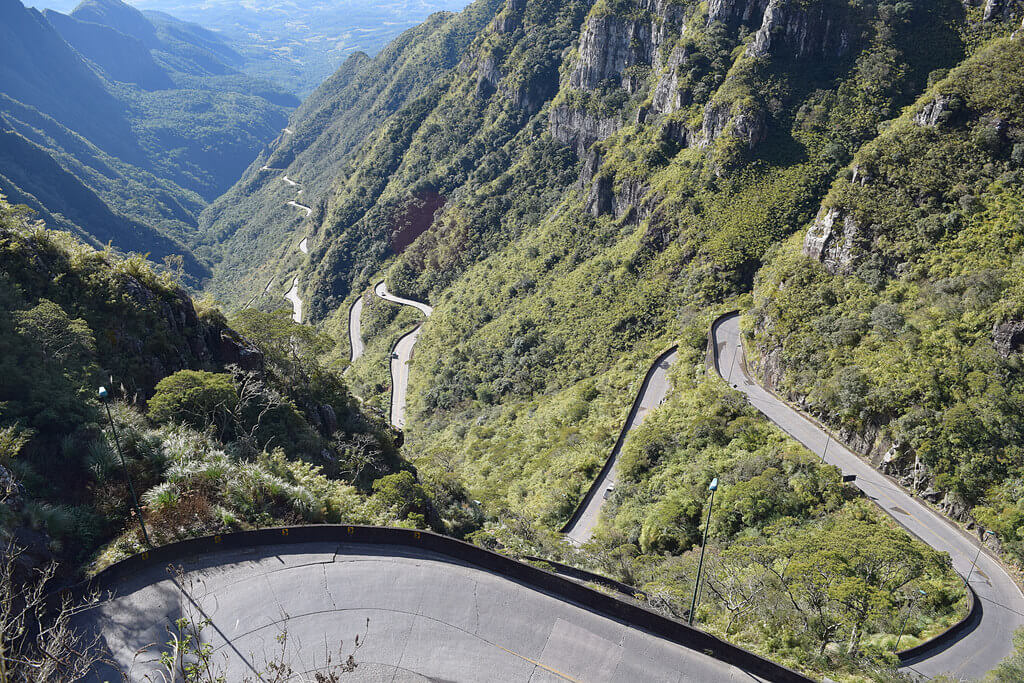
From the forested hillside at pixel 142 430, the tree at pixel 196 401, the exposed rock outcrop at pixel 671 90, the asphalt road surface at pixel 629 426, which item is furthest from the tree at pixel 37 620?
the exposed rock outcrop at pixel 671 90

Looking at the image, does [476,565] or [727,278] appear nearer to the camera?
[476,565]

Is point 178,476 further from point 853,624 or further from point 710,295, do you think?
point 710,295

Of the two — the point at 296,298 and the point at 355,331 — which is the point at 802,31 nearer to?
the point at 355,331

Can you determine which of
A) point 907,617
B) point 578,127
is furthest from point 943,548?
point 578,127

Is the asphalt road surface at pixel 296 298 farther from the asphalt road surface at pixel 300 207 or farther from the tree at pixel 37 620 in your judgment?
the tree at pixel 37 620

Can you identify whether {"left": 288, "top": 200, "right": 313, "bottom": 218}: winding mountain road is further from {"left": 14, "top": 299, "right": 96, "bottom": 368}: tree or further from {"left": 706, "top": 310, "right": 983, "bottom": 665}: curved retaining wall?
{"left": 706, "top": 310, "right": 983, "bottom": 665}: curved retaining wall

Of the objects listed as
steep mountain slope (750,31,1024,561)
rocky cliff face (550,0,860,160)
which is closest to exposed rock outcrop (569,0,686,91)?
rocky cliff face (550,0,860,160)

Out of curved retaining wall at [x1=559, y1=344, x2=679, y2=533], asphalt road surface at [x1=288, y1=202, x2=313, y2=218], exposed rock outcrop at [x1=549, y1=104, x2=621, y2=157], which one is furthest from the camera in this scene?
asphalt road surface at [x1=288, y1=202, x2=313, y2=218]
